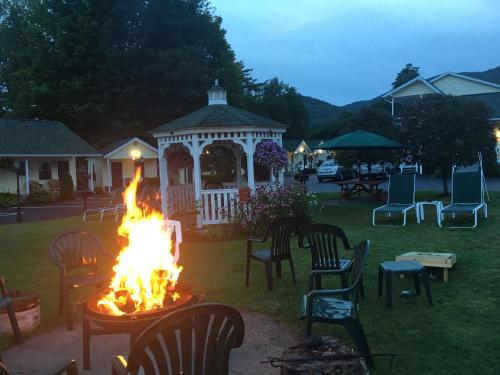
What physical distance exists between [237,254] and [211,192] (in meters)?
2.78

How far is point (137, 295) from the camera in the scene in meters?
4.01

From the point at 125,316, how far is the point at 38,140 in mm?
27808

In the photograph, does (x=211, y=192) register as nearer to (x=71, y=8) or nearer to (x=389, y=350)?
(x=389, y=350)

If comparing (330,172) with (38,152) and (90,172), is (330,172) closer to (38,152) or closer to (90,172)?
(90,172)

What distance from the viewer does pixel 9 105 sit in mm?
39750

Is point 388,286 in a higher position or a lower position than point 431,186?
lower

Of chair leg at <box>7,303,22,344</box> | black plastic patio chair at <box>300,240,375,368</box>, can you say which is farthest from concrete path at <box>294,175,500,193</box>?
chair leg at <box>7,303,22,344</box>

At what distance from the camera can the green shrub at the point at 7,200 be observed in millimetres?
23719

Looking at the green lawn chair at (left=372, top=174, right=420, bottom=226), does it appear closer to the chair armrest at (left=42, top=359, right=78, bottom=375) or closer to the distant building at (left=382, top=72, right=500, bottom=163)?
the chair armrest at (left=42, top=359, right=78, bottom=375)

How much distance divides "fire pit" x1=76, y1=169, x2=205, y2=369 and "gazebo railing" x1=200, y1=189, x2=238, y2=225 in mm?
6495

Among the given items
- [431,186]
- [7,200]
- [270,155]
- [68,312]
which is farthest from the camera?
[7,200]

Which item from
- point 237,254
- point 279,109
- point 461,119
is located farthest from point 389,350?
point 279,109

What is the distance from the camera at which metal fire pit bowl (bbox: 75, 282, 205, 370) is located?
3555 mm

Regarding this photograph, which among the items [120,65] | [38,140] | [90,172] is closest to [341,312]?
[38,140]
